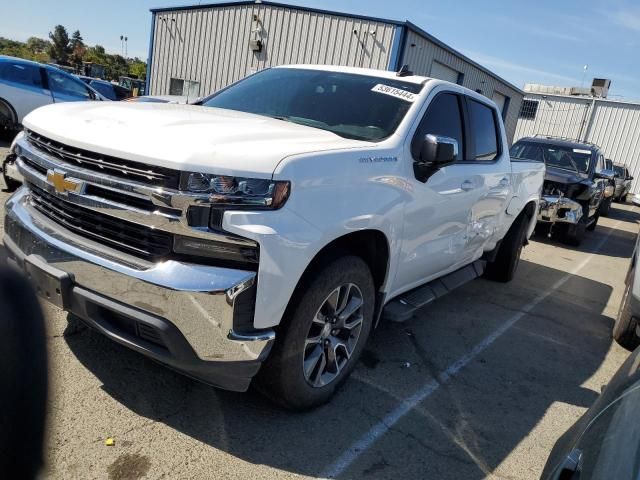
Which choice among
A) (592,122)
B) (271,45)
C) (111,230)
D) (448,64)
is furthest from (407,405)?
(592,122)

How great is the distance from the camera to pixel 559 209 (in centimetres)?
955

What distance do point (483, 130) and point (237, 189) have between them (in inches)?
128

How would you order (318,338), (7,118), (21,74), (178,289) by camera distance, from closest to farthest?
(178,289) < (318,338) < (7,118) < (21,74)

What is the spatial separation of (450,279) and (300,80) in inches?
82.9

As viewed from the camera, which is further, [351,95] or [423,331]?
[423,331]

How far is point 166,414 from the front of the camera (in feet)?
9.45

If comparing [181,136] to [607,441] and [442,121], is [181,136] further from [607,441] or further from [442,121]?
[442,121]

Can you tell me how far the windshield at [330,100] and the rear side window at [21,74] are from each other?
8.35 m

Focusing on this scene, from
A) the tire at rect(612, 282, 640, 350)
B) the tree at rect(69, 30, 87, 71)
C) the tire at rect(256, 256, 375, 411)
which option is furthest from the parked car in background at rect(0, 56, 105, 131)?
the tree at rect(69, 30, 87, 71)

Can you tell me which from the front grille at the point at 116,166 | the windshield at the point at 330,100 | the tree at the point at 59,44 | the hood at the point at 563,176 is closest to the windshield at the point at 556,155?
the hood at the point at 563,176

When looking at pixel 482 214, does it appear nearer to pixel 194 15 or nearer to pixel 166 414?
pixel 166 414

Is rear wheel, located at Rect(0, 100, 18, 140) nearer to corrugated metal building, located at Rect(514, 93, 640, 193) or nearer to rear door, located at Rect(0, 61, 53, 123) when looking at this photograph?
rear door, located at Rect(0, 61, 53, 123)

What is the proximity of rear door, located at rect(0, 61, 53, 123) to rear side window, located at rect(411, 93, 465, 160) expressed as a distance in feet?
30.0

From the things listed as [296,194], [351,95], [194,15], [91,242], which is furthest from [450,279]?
[194,15]
